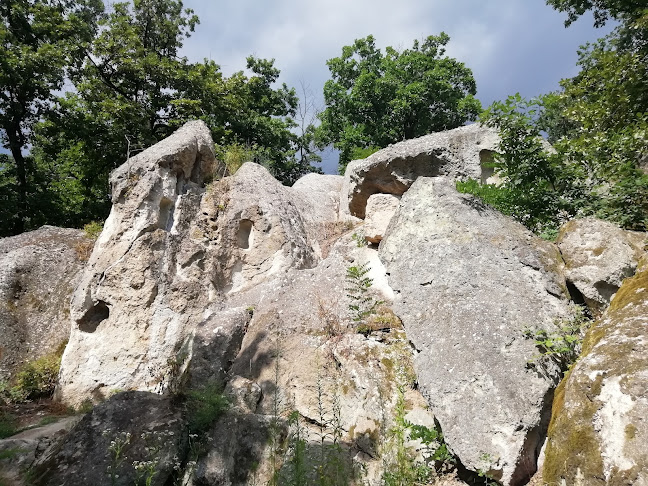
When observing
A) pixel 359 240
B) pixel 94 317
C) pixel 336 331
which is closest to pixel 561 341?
pixel 336 331

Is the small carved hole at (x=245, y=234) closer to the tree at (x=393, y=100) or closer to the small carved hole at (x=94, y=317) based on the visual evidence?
the small carved hole at (x=94, y=317)

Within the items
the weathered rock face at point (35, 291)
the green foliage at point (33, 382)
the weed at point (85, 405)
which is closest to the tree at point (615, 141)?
the weed at point (85, 405)

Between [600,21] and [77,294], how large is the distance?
2211 cm

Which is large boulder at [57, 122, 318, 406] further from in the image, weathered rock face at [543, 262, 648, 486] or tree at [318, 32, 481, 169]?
tree at [318, 32, 481, 169]

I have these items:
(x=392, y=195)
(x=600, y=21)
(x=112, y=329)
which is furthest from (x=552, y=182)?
(x=600, y=21)

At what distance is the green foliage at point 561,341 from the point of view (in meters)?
4.23

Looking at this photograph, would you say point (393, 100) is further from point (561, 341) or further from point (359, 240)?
point (561, 341)

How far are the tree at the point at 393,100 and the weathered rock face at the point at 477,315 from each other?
1735 centimetres

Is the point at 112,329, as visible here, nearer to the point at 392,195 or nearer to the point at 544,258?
the point at 392,195

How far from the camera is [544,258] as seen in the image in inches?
210

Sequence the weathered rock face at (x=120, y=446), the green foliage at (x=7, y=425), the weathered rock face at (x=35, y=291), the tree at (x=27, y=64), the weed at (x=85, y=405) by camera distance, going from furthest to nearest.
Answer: the tree at (x=27, y=64)
the weathered rock face at (x=35, y=291)
the weed at (x=85, y=405)
the green foliage at (x=7, y=425)
the weathered rock face at (x=120, y=446)

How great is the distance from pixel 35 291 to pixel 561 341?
38.0ft

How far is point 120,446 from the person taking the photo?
155 inches

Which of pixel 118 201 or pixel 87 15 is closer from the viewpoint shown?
pixel 118 201
